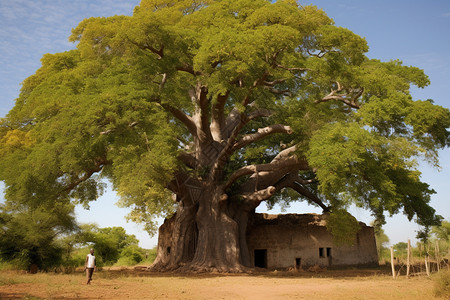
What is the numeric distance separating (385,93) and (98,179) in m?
13.9

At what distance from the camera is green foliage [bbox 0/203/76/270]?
19672 mm

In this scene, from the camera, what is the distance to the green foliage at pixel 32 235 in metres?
19.7

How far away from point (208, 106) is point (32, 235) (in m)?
10.1

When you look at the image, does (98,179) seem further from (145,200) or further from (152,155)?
(152,155)

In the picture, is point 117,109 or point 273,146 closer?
point 117,109

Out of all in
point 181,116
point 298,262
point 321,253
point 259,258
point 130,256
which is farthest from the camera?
point 130,256

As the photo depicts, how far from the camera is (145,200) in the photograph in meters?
18.2

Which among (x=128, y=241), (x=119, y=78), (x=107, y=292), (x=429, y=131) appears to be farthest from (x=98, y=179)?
(x=128, y=241)

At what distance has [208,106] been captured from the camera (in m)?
20.2

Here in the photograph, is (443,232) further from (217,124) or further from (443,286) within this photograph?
(443,286)

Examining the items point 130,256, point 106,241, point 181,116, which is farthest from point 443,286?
point 130,256

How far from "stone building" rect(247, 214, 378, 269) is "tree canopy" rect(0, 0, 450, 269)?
258 centimetres

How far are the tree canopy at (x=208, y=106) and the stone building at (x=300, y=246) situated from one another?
2.58 meters

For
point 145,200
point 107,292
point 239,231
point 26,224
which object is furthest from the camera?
point 239,231
